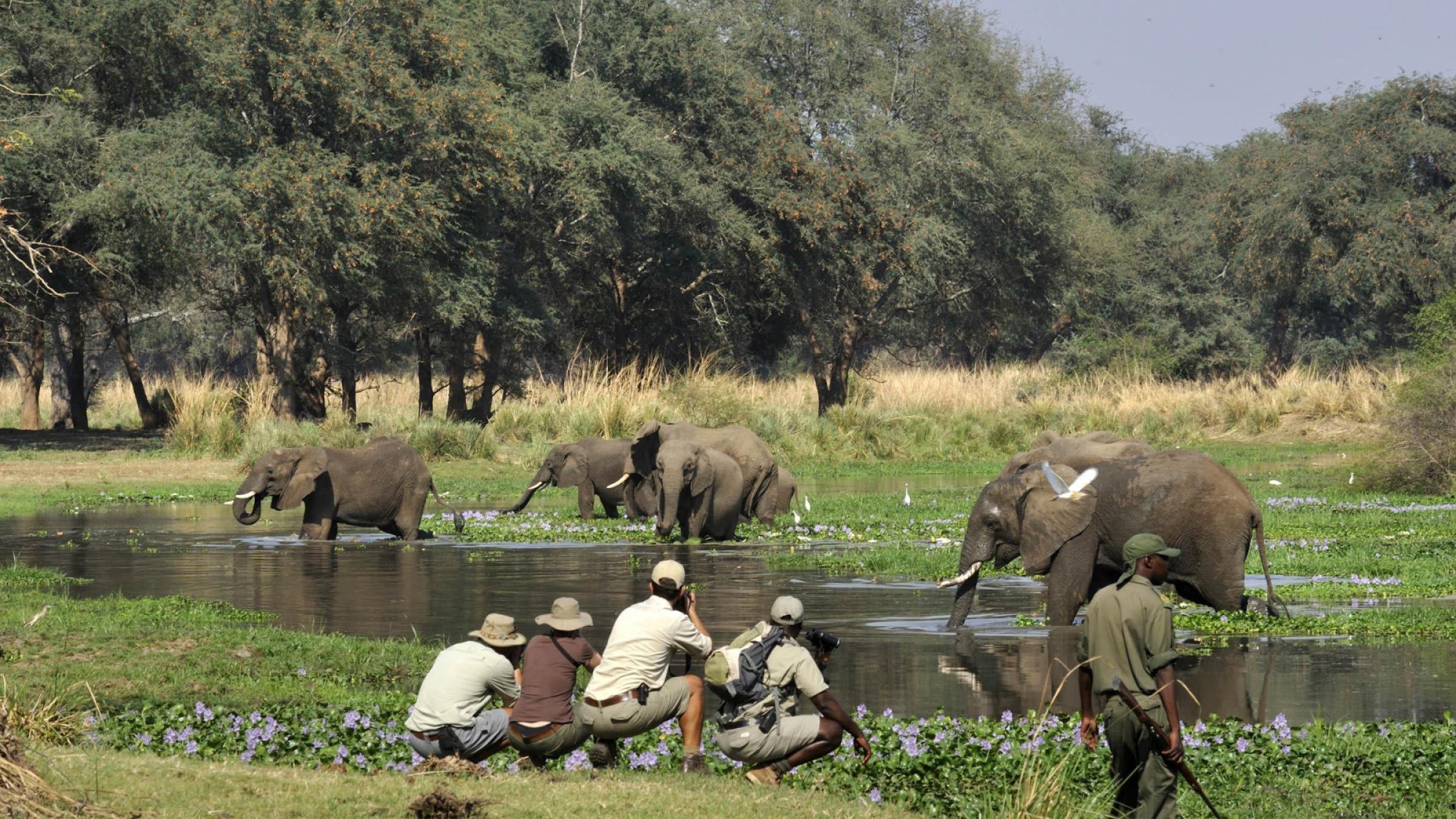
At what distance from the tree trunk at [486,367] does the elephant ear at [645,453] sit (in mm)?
21700

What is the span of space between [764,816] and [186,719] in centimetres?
441

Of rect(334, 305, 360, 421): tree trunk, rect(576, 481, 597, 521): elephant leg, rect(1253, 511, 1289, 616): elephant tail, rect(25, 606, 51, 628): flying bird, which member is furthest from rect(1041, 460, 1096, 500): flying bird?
rect(334, 305, 360, 421): tree trunk

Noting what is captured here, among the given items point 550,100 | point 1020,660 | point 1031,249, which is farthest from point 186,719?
point 1031,249

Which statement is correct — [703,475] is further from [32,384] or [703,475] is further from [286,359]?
[32,384]

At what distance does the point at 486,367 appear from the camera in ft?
163

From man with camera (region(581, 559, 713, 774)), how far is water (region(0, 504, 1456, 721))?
6.53 ft

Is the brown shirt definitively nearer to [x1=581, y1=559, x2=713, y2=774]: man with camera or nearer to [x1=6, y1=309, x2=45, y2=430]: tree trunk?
[x1=581, y1=559, x2=713, y2=774]: man with camera

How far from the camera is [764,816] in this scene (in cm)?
863

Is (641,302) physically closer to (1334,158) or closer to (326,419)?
(326,419)

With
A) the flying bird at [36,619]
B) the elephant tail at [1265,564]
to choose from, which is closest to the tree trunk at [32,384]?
the flying bird at [36,619]

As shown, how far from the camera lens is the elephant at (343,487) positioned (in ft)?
80.3

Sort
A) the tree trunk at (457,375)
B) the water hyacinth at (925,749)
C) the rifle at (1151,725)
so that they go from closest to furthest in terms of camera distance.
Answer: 1. the rifle at (1151,725)
2. the water hyacinth at (925,749)
3. the tree trunk at (457,375)

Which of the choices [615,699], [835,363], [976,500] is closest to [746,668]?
[615,699]

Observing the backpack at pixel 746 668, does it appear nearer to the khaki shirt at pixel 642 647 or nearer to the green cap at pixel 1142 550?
the khaki shirt at pixel 642 647
